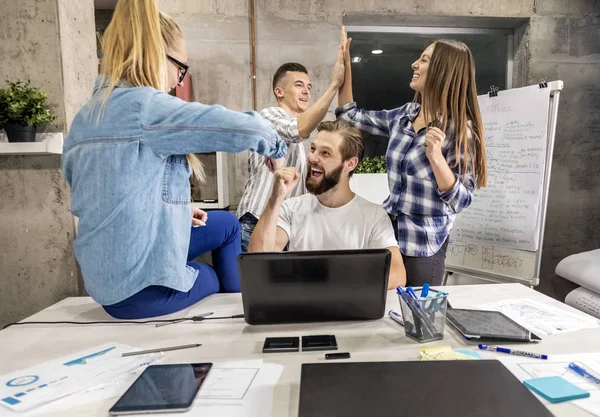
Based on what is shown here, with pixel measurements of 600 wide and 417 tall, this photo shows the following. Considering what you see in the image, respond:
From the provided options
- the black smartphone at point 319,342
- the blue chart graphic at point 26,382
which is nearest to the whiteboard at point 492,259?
the black smartphone at point 319,342

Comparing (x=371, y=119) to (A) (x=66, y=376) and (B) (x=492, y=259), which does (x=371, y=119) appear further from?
(A) (x=66, y=376)

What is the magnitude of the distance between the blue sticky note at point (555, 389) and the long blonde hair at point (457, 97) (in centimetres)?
124

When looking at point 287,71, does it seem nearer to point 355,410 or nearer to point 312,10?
point 312,10

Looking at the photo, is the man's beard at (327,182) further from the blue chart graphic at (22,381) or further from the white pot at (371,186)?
the blue chart graphic at (22,381)

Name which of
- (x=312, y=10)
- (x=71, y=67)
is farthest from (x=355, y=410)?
(x=312, y=10)

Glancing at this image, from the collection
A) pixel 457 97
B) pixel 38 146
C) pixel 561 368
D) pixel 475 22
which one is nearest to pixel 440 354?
pixel 561 368

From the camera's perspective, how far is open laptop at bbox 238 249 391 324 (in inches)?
40.1

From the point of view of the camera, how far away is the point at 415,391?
0.66 metres

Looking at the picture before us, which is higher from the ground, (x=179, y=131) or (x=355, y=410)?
(x=179, y=131)

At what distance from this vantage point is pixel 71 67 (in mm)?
1833

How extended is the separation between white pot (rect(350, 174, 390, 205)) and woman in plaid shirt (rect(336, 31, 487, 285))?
98 cm

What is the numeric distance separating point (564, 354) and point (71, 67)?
2.08 m

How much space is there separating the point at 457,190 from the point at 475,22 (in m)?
2.13

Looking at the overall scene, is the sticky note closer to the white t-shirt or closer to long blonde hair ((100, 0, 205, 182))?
the white t-shirt
